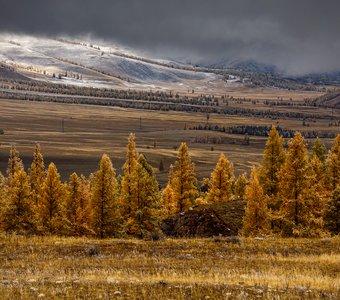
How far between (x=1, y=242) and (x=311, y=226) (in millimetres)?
25518

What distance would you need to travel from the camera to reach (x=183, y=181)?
201ft

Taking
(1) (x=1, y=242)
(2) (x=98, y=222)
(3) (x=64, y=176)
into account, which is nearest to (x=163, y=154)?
(3) (x=64, y=176)

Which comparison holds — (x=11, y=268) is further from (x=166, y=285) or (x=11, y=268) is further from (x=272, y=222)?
(x=272, y=222)

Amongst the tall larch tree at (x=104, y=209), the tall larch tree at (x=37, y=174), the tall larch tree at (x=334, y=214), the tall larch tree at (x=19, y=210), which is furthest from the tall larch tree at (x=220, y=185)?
the tall larch tree at (x=37, y=174)

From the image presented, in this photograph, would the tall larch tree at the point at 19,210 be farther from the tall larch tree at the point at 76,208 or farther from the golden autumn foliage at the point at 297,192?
the golden autumn foliage at the point at 297,192

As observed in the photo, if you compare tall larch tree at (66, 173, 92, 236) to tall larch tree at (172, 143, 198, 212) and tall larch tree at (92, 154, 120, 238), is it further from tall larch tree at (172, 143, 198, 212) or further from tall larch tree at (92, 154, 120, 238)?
tall larch tree at (172, 143, 198, 212)

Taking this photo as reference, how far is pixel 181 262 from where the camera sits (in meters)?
21.5

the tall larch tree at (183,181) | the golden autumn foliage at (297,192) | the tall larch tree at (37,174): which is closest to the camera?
the golden autumn foliage at (297,192)

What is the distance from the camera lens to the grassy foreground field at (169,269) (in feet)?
47.8

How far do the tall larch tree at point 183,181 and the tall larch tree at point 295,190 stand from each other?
19334mm

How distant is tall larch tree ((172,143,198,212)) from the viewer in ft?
198

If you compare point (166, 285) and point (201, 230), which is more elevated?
point (166, 285)

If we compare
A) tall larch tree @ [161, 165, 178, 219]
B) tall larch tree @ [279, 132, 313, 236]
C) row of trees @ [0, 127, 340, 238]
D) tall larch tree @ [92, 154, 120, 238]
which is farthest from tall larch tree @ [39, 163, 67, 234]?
tall larch tree @ [279, 132, 313, 236]

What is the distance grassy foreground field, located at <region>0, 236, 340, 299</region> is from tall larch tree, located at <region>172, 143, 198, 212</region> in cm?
3198
